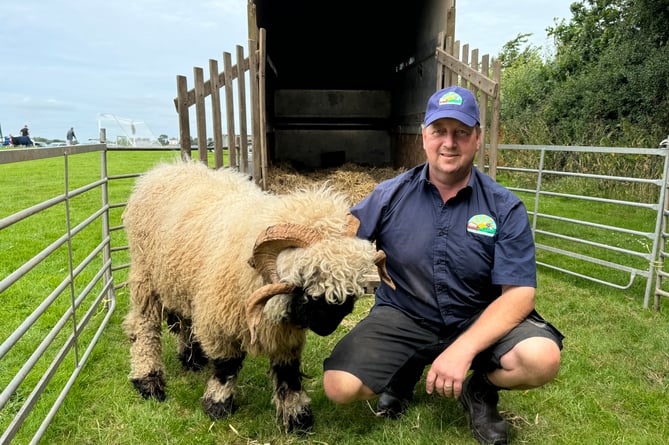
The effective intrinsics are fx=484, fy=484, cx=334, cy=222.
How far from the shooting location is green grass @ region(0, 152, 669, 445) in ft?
10.5

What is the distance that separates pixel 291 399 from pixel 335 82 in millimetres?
7753

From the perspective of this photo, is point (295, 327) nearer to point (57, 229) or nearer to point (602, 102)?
point (57, 229)

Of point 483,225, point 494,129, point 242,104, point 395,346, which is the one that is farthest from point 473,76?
point 395,346

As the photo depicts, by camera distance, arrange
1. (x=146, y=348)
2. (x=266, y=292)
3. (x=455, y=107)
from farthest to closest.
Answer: (x=146, y=348) < (x=455, y=107) < (x=266, y=292)

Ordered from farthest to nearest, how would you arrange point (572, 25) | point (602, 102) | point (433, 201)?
point (572, 25) → point (602, 102) → point (433, 201)

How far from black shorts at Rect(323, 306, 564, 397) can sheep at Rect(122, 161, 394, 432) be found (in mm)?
361

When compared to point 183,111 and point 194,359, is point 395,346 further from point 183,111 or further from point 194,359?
point 183,111

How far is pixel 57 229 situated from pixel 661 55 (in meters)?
16.0

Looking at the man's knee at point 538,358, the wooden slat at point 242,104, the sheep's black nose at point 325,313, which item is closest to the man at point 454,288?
the man's knee at point 538,358

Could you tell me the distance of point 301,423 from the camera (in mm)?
3275

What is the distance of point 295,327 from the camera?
300 cm

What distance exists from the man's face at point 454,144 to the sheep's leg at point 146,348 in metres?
2.55

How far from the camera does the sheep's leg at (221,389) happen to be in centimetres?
339

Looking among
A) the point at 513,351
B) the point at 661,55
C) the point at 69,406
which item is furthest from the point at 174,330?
the point at 661,55
